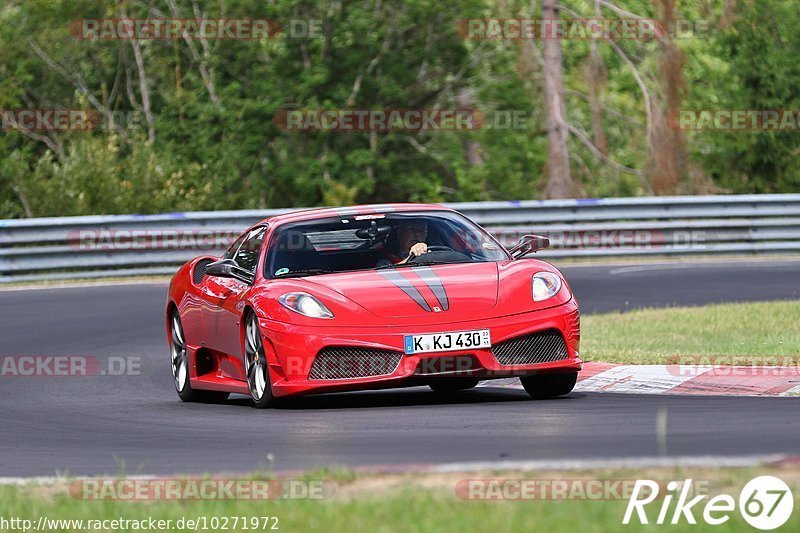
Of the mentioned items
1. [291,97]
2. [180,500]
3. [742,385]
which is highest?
[180,500]

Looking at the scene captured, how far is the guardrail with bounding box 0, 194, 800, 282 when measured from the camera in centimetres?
2305

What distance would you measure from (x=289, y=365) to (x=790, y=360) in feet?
13.1

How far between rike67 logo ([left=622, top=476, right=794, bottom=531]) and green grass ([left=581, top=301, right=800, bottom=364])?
5.97 m

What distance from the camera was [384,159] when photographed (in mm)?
37906

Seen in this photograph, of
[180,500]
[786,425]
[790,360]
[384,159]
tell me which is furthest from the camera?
[384,159]

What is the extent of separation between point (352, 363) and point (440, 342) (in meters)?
0.57

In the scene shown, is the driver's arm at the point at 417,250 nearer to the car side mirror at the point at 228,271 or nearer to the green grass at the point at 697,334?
the car side mirror at the point at 228,271

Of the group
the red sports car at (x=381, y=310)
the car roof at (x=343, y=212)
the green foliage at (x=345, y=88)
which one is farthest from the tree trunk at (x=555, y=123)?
the red sports car at (x=381, y=310)

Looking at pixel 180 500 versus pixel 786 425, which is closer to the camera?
pixel 180 500

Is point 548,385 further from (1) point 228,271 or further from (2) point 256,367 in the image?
(1) point 228,271

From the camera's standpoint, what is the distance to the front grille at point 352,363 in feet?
32.5

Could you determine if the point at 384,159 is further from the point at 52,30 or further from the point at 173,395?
the point at 173,395

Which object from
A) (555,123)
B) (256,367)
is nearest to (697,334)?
(256,367)

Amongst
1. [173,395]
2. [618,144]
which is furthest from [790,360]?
[618,144]
